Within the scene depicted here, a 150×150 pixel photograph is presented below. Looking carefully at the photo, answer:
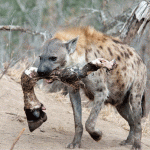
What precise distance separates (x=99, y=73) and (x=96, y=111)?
0.41 meters

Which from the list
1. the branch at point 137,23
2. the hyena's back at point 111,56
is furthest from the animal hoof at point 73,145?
the branch at point 137,23

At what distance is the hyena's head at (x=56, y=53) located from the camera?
3174 millimetres

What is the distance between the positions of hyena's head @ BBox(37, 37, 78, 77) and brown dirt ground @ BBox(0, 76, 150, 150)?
0.80m

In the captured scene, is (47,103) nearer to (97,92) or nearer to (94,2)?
(97,92)

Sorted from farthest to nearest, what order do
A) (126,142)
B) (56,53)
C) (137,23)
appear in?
(137,23) → (126,142) → (56,53)

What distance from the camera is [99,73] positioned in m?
3.43

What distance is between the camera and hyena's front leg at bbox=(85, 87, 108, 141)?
321 cm

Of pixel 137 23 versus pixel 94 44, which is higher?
pixel 94 44

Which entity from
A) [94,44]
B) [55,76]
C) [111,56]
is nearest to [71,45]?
[94,44]

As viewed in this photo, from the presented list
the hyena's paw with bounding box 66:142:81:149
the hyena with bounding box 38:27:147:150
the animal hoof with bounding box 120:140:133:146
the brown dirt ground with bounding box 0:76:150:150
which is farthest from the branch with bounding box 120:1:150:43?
the hyena's paw with bounding box 66:142:81:149

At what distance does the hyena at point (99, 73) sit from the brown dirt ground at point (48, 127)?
0.24 meters

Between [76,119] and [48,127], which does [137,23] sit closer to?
[48,127]

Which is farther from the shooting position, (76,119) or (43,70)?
(76,119)

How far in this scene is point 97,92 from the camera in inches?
135
